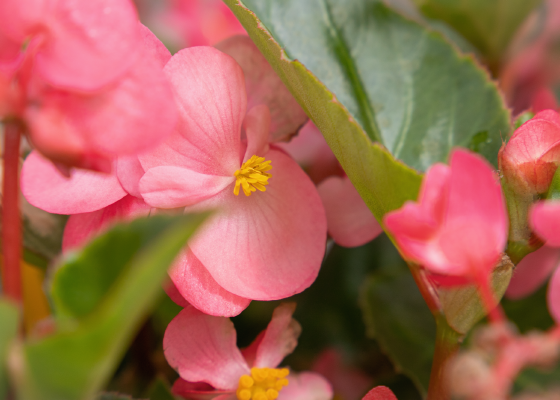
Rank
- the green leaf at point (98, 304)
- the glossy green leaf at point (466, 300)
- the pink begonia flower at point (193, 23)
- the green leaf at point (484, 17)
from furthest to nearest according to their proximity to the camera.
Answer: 1. the pink begonia flower at point (193, 23)
2. the green leaf at point (484, 17)
3. the glossy green leaf at point (466, 300)
4. the green leaf at point (98, 304)

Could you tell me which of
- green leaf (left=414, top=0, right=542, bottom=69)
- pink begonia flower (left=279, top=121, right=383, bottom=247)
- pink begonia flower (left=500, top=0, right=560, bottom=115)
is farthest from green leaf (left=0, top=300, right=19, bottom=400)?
pink begonia flower (left=500, top=0, right=560, bottom=115)

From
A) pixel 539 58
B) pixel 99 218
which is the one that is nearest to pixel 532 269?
pixel 99 218

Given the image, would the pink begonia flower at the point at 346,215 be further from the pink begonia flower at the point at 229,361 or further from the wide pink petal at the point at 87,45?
the wide pink petal at the point at 87,45

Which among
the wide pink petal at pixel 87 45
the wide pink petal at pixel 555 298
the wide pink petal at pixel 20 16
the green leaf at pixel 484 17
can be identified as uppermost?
the wide pink petal at pixel 20 16

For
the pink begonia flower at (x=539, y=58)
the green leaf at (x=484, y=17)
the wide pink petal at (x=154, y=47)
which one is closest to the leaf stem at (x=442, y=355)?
the wide pink petal at (x=154, y=47)

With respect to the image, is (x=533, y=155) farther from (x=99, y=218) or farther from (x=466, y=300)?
(x=99, y=218)
